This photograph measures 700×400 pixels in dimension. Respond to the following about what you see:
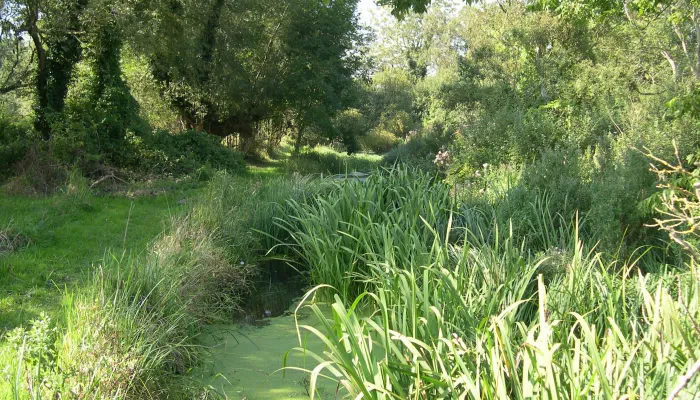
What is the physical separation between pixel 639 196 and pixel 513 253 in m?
2.39

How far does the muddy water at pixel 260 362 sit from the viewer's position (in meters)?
3.15

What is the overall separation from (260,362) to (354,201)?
2236 mm

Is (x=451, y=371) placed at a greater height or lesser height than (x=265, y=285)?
greater

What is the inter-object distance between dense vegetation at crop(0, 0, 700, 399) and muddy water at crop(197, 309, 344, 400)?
17 centimetres

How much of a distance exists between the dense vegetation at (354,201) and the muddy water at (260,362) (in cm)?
17

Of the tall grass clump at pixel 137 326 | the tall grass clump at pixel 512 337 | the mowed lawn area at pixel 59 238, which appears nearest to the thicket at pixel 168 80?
the mowed lawn area at pixel 59 238

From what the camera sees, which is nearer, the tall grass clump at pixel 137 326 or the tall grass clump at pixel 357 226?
the tall grass clump at pixel 137 326

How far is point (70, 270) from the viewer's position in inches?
200

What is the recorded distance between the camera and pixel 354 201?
5.46 m

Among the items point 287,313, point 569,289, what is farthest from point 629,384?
point 287,313

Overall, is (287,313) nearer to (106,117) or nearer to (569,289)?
(569,289)

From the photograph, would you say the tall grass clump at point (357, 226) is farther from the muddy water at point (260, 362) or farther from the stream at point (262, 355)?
the muddy water at point (260, 362)

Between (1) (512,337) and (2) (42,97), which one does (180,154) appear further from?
(1) (512,337)

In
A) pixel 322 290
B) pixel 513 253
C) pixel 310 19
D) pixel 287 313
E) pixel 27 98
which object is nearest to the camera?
pixel 513 253
